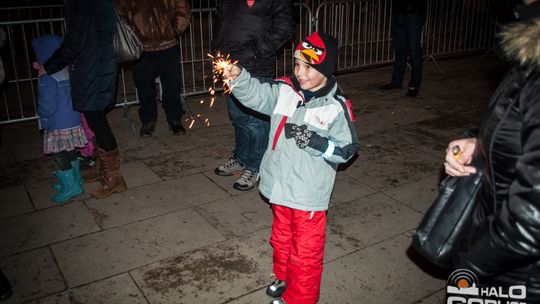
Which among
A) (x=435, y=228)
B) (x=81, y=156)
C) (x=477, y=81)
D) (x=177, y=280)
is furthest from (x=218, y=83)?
(x=435, y=228)

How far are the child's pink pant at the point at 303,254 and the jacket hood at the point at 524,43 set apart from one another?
171cm

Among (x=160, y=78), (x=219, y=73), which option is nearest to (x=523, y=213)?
(x=219, y=73)

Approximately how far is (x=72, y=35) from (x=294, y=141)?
2.56 m

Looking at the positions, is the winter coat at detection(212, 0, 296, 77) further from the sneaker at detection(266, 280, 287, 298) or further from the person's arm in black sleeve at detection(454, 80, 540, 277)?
the person's arm in black sleeve at detection(454, 80, 540, 277)

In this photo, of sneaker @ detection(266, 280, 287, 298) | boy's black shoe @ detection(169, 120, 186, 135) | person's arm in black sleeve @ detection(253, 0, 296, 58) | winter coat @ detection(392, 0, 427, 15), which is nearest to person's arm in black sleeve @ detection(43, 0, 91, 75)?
person's arm in black sleeve @ detection(253, 0, 296, 58)

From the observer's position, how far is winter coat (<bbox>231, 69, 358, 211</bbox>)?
122 inches

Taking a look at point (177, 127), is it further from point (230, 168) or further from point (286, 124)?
point (286, 124)

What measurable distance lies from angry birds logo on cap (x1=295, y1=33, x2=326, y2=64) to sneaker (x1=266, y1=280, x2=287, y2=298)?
1554mm

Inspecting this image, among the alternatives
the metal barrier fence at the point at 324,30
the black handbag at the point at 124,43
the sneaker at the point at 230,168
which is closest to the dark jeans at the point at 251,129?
the sneaker at the point at 230,168

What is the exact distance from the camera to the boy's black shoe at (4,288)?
3.33 metres

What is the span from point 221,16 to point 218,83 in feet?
14.9

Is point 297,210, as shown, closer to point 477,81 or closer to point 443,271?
point 443,271

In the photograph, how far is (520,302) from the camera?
191 cm

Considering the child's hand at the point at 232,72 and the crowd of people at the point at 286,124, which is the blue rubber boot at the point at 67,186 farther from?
the child's hand at the point at 232,72
